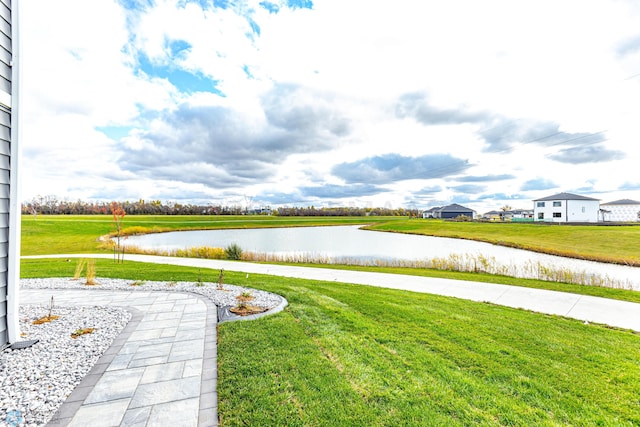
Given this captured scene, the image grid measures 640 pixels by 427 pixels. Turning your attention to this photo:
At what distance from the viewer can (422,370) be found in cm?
246

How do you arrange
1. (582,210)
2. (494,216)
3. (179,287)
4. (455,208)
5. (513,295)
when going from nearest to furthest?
(179,287) → (513,295) → (582,210) → (494,216) → (455,208)

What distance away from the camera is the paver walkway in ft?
6.16

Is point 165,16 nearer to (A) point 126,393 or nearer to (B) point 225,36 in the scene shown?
(B) point 225,36

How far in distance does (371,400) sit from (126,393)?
182cm

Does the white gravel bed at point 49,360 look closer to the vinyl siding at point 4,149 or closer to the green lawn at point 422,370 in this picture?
the vinyl siding at point 4,149

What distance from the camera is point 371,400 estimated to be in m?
2.04

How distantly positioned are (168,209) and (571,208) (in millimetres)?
55686

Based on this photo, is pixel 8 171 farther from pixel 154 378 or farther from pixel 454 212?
pixel 454 212

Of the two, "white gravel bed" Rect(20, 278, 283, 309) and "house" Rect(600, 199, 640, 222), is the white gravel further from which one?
"house" Rect(600, 199, 640, 222)

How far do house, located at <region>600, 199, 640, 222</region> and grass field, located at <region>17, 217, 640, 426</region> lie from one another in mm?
46842

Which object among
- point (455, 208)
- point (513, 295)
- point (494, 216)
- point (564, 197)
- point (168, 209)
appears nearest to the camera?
point (513, 295)

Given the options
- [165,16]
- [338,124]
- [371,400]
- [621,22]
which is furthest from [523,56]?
[371,400]

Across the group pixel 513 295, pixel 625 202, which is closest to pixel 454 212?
pixel 625 202

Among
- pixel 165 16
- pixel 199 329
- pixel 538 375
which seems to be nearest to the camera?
pixel 538 375
